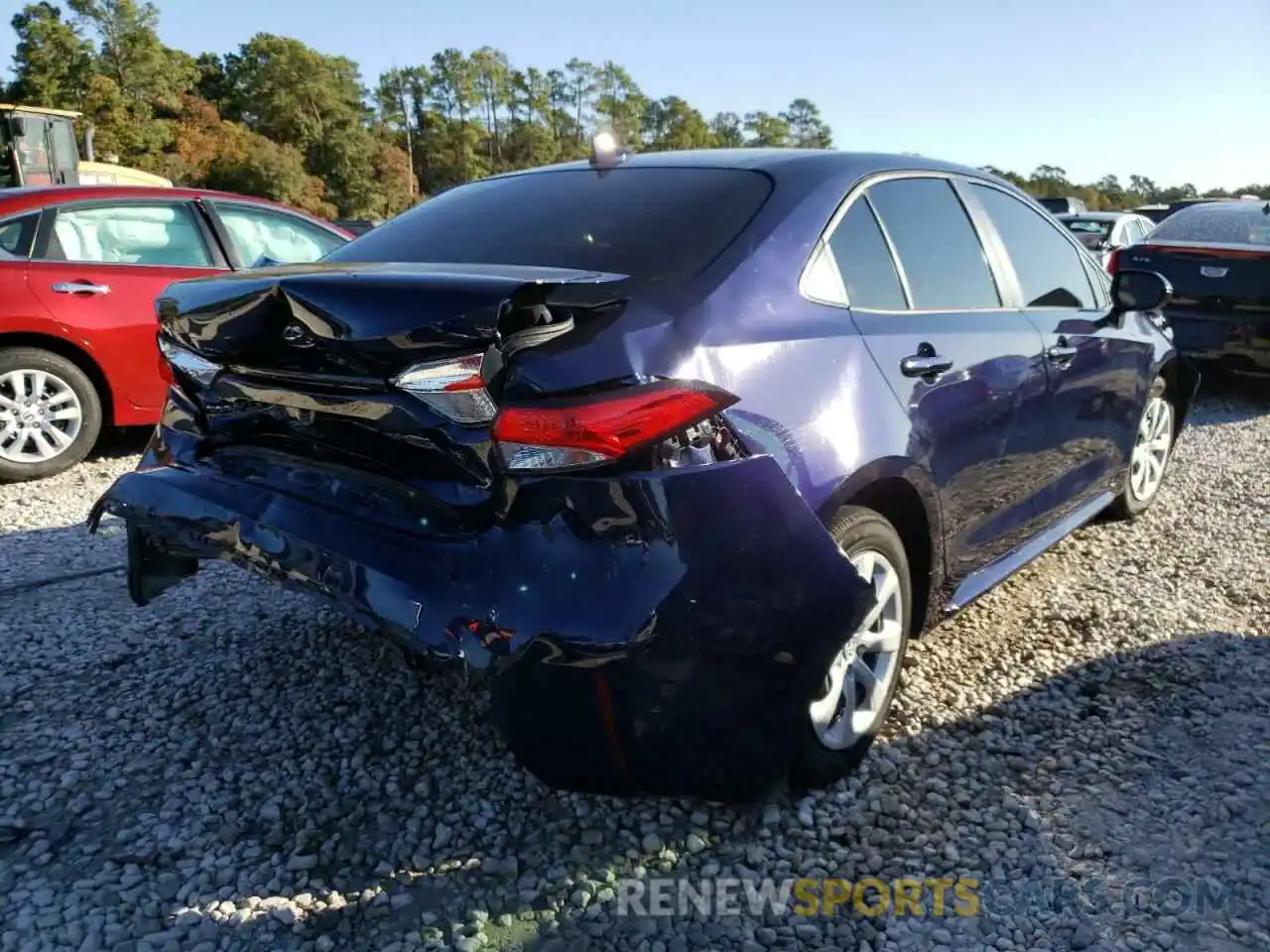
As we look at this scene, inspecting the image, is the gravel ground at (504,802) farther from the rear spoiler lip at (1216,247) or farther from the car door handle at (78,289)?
the rear spoiler lip at (1216,247)

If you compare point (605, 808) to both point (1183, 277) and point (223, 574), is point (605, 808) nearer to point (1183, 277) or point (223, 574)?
point (223, 574)

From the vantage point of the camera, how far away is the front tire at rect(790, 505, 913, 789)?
8.07 feet

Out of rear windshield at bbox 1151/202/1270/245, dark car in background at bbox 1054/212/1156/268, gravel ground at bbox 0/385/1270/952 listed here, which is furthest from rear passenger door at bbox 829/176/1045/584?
dark car in background at bbox 1054/212/1156/268

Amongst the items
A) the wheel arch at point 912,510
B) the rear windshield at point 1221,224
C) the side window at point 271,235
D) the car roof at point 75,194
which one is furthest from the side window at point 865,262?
the rear windshield at point 1221,224

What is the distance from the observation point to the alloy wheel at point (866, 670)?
2529 millimetres

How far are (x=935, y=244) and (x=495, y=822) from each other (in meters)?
2.12

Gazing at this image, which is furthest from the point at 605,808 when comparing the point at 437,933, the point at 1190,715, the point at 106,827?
the point at 1190,715

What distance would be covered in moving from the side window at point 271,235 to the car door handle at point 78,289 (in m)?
0.82

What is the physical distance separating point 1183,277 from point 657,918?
7471 mm

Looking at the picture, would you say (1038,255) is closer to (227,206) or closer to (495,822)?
(495,822)

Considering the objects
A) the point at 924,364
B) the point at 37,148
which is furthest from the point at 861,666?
the point at 37,148

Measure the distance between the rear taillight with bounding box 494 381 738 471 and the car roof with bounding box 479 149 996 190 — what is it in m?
1.03

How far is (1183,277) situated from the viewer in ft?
25.5

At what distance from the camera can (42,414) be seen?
17.6 feet
